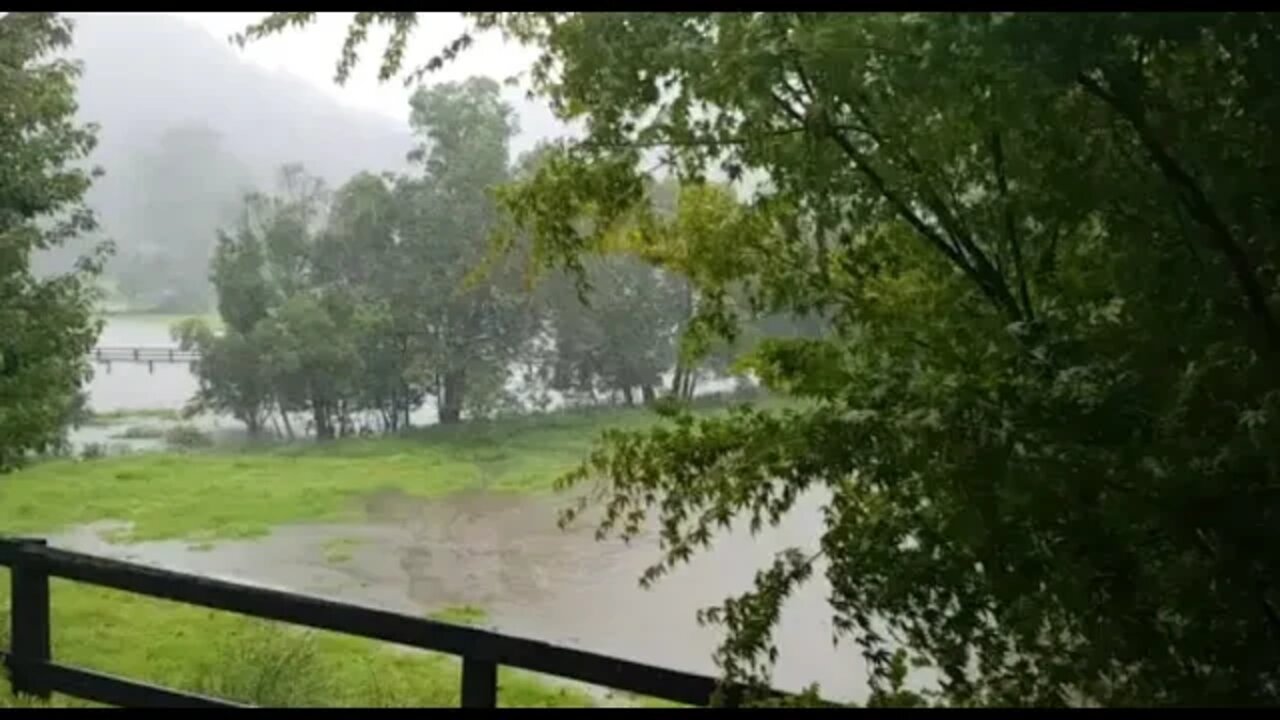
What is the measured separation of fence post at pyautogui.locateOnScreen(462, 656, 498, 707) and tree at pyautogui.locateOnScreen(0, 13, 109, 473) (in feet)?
6.60

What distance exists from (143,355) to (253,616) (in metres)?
1.40

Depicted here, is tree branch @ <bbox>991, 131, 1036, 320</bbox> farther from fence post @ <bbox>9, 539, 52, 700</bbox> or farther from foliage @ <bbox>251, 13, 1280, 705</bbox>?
fence post @ <bbox>9, 539, 52, 700</bbox>

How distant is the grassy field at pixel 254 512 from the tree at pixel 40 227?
219mm

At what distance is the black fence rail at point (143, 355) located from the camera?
3150 millimetres

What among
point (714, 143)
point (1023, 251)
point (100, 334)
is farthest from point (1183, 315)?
point (100, 334)

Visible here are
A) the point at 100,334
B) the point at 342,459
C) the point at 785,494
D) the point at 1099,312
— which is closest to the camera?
the point at 1099,312

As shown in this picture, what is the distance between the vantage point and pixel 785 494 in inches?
51.4

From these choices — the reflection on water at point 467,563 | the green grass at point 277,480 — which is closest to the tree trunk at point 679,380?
the reflection on water at point 467,563

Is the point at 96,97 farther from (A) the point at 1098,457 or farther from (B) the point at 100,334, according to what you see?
(A) the point at 1098,457

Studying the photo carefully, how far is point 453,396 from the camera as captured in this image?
3158 mm

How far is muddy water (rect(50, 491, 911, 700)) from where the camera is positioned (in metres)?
2.67

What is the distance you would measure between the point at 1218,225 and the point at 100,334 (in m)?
3.32

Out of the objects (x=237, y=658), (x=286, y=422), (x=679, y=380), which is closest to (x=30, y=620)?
(x=237, y=658)

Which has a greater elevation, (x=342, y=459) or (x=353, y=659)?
(x=342, y=459)
